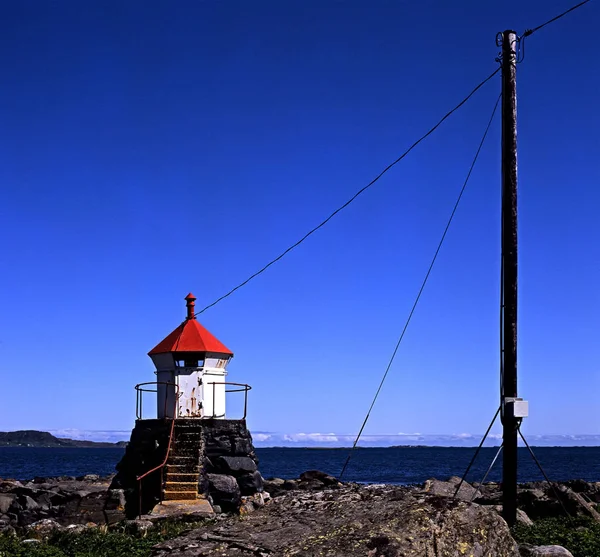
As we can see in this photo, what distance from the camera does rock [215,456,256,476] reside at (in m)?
23.0

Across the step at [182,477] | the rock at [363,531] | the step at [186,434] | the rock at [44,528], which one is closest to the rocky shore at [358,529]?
the rock at [363,531]

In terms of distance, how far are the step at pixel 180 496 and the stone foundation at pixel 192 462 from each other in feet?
0.63

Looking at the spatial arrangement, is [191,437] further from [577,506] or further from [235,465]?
[577,506]

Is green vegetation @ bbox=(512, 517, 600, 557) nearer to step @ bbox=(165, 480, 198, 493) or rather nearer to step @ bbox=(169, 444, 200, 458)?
step @ bbox=(165, 480, 198, 493)

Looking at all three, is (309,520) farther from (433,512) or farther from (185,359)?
(185,359)

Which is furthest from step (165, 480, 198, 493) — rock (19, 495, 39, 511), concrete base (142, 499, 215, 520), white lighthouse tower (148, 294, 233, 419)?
rock (19, 495, 39, 511)

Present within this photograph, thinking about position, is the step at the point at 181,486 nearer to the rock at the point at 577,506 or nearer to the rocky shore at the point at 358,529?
the rock at the point at 577,506

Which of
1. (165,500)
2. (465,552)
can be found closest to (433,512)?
(465,552)

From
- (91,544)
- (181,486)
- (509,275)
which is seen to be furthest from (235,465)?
(509,275)

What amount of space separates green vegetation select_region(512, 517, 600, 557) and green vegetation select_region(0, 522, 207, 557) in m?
5.51

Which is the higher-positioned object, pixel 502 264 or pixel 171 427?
pixel 502 264

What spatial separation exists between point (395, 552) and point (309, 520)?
104cm

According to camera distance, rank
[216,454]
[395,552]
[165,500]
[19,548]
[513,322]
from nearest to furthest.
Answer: [395,552] < [19,548] < [513,322] < [165,500] < [216,454]

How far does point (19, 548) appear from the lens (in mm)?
12172
